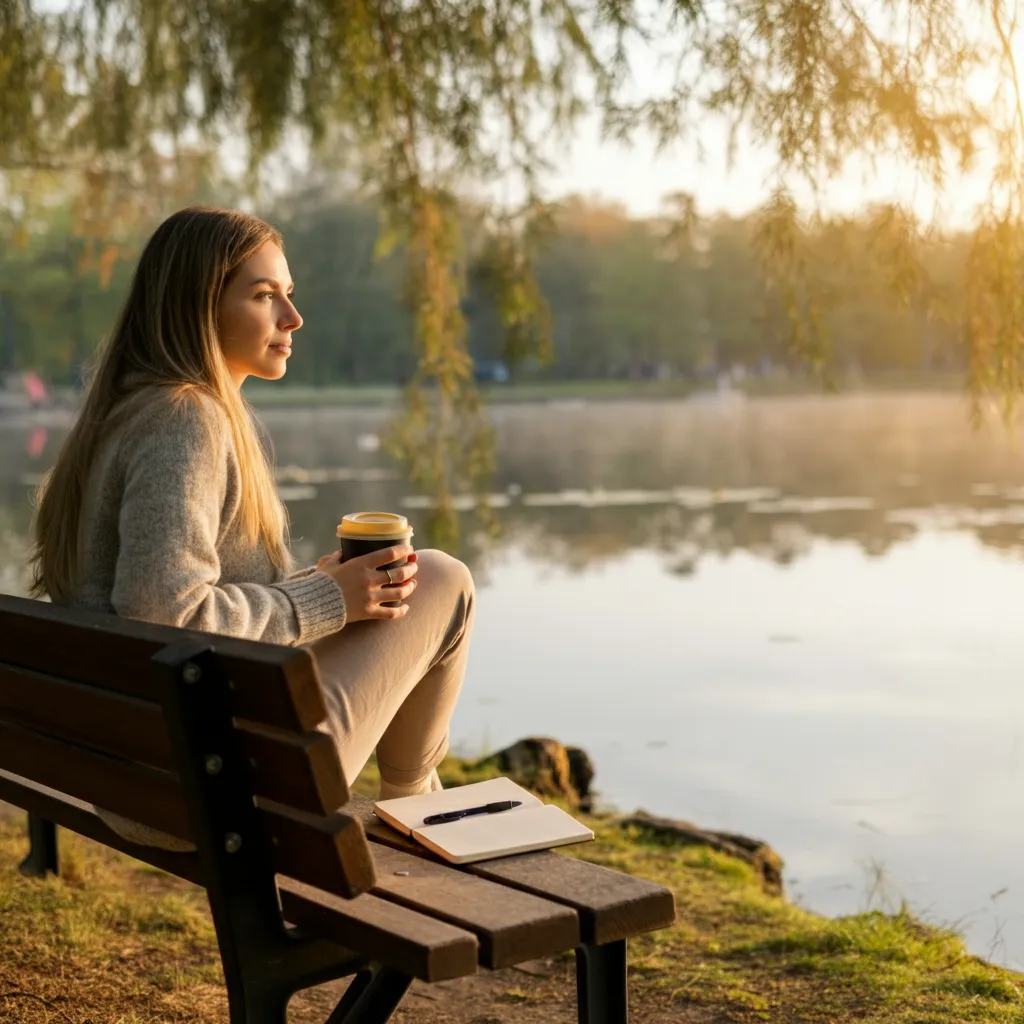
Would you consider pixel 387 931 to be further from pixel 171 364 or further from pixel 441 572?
pixel 171 364

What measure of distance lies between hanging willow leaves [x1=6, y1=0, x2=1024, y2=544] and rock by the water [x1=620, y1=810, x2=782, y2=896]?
159cm

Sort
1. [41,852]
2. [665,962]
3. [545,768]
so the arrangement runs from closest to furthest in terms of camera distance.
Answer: [665,962], [41,852], [545,768]

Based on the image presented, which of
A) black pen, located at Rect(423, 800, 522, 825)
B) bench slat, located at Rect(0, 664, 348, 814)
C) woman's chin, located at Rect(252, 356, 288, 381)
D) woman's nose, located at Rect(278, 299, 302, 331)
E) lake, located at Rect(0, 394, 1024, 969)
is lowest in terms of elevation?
lake, located at Rect(0, 394, 1024, 969)

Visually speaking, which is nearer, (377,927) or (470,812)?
(377,927)

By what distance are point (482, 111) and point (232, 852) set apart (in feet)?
14.4

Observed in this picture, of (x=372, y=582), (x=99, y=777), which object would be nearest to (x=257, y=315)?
(x=372, y=582)

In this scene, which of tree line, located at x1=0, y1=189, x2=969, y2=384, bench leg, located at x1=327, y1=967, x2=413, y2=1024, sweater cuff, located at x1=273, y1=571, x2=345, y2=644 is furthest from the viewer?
tree line, located at x1=0, y1=189, x2=969, y2=384

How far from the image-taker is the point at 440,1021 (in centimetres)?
336

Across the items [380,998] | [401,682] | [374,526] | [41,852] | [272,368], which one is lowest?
[41,852]

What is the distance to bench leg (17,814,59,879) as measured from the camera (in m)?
4.07

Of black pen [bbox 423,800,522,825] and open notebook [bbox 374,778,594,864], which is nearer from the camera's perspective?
open notebook [bbox 374,778,594,864]

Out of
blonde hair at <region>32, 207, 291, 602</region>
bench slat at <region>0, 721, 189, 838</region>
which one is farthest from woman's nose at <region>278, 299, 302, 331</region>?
bench slat at <region>0, 721, 189, 838</region>

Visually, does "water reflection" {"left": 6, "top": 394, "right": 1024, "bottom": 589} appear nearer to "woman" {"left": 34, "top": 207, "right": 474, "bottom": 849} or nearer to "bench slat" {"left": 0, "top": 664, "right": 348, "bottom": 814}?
"woman" {"left": 34, "top": 207, "right": 474, "bottom": 849}

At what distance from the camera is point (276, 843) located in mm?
2117
